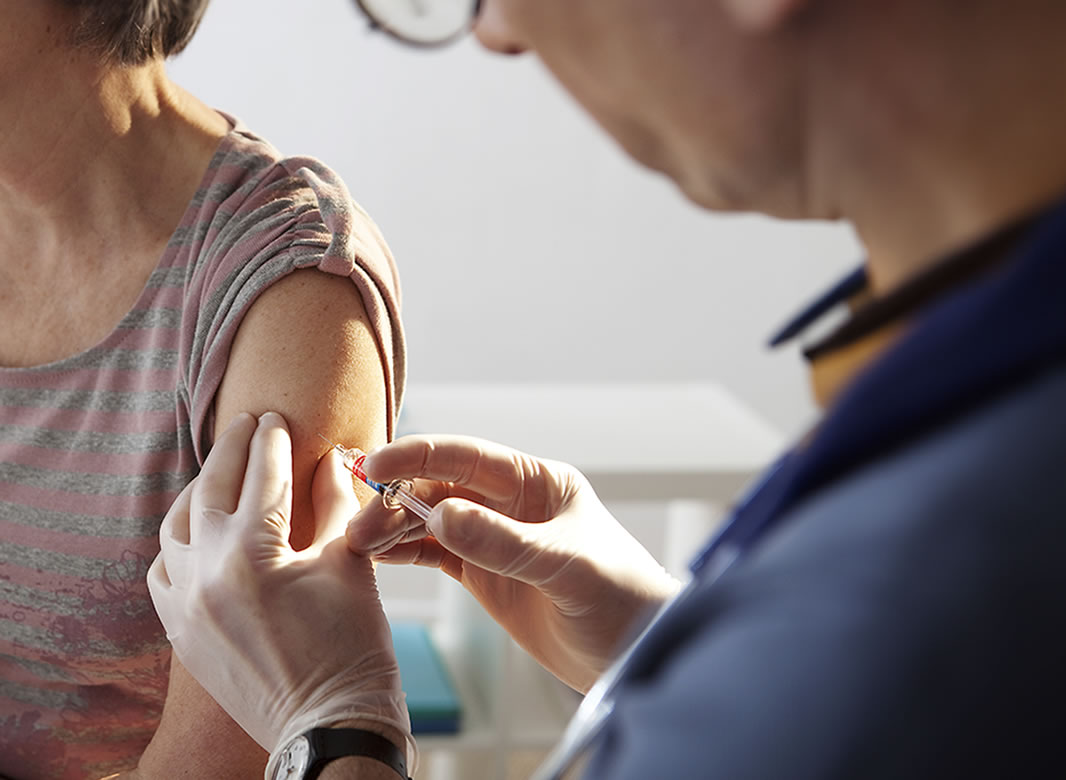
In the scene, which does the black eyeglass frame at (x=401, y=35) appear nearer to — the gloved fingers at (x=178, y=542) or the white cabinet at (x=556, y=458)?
the gloved fingers at (x=178, y=542)

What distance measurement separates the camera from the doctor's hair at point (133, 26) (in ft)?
3.70

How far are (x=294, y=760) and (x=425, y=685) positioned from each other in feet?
4.49

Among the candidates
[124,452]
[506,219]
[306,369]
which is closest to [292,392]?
[306,369]

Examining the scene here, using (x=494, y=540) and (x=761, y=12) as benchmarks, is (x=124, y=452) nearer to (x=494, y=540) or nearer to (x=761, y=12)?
(x=494, y=540)

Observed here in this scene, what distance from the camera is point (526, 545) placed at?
→ 98 cm

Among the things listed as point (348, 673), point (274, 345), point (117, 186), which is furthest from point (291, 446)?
point (117, 186)

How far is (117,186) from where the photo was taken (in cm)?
120

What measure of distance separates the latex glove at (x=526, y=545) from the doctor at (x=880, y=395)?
36cm

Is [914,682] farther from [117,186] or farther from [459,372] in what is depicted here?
[459,372]

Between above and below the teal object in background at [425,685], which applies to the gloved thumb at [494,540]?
above

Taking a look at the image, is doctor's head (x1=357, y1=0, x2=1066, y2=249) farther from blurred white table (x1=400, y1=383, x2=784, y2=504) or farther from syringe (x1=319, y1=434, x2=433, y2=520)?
blurred white table (x1=400, y1=383, x2=784, y2=504)

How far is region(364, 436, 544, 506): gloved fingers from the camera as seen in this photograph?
1.03 metres

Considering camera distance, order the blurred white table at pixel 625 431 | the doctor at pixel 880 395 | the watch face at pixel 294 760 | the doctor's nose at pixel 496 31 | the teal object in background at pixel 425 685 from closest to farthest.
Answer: the doctor at pixel 880 395 < the doctor's nose at pixel 496 31 < the watch face at pixel 294 760 < the teal object in background at pixel 425 685 < the blurred white table at pixel 625 431

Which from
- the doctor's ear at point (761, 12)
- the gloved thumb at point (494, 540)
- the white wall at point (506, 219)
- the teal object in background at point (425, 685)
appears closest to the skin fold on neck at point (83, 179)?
the gloved thumb at point (494, 540)
